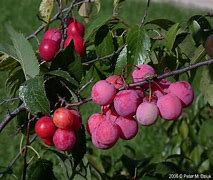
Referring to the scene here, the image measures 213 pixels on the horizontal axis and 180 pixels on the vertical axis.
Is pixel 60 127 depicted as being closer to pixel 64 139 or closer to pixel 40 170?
pixel 64 139

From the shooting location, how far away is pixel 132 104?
102 centimetres

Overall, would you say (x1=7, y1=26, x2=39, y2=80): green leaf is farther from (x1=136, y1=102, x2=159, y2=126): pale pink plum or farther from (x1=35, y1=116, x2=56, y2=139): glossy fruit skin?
(x1=136, y1=102, x2=159, y2=126): pale pink plum

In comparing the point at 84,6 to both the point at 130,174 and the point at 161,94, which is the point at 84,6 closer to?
the point at 130,174

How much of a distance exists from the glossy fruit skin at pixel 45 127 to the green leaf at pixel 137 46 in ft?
0.73

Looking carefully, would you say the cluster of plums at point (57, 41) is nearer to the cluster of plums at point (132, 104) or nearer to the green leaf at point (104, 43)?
the green leaf at point (104, 43)

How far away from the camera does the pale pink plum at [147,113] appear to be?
1008 millimetres

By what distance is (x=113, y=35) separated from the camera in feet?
4.72

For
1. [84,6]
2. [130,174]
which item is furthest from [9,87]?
[130,174]

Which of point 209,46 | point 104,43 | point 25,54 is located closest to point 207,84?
point 209,46

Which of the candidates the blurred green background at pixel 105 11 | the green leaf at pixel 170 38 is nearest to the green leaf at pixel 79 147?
the green leaf at pixel 170 38

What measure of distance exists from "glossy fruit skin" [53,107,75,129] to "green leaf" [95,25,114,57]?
0.30 metres

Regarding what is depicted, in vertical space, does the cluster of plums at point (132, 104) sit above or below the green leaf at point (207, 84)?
above

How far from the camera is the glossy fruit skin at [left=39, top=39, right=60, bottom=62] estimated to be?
1.28m

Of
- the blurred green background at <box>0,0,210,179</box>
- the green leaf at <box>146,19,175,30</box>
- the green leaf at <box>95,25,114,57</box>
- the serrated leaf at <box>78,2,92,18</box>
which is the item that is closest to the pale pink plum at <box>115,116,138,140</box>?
the green leaf at <box>95,25,114,57</box>
